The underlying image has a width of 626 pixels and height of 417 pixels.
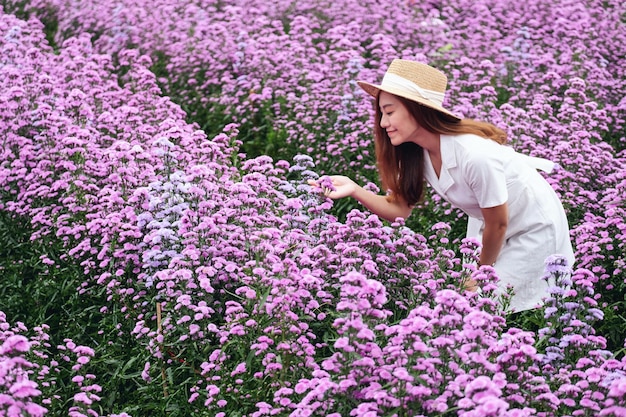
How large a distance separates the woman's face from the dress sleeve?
0.38 meters

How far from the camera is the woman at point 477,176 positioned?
4.82m

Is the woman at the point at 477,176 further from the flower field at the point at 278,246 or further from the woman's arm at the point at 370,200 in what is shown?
the flower field at the point at 278,246

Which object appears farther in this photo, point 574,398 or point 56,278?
point 56,278

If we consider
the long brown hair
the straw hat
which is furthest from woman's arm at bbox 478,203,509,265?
the straw hat

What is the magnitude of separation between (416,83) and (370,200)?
835 mm

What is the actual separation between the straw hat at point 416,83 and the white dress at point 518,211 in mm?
245

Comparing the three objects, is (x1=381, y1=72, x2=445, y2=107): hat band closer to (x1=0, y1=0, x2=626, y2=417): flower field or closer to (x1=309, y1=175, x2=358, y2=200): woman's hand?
(x1=309, y1=175, x2=358, y2=200): woman's hand

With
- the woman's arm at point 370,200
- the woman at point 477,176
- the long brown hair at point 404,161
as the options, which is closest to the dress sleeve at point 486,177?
the woman at point 477,176

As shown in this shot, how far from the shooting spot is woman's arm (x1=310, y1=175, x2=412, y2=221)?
5.12 metres

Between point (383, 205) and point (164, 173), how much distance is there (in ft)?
4.78

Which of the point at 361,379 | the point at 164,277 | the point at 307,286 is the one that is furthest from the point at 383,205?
the point at 361,379

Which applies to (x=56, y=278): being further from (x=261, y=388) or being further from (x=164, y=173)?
(x=261, y=388)

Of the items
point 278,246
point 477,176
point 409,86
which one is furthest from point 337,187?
point 477,176

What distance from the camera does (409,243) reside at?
484 centimetres
